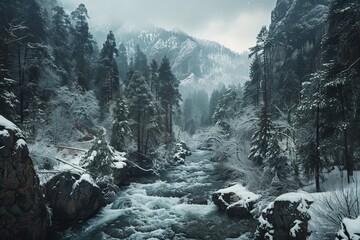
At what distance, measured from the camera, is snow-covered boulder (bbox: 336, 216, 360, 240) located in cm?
770

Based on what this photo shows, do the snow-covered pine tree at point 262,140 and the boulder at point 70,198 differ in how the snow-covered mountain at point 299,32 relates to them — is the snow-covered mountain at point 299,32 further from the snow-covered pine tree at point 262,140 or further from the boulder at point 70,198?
the boulder at point 70,198

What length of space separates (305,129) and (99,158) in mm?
16187

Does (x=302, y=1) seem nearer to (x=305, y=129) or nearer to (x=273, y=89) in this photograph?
(x=273, y=89)

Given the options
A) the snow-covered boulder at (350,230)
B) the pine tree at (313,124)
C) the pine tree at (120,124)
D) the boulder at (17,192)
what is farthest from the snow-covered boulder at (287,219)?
the pine tree at (120,124)

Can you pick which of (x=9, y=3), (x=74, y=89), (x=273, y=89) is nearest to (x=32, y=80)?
(x=74, y=89)

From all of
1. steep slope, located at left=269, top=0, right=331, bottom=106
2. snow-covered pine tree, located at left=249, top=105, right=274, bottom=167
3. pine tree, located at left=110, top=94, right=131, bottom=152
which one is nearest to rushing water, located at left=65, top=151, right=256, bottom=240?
snow-covered pine tree, located at left=249, top=105, right=274, bottom=167

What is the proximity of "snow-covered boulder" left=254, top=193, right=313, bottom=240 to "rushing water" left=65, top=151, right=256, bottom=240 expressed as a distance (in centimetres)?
261

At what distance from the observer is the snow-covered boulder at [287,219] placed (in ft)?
39.2

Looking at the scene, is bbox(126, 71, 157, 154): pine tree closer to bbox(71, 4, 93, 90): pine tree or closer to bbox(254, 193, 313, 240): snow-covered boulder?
bbox(71, 4, 93, 90): pine tree

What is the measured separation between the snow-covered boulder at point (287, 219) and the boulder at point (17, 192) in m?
12.1

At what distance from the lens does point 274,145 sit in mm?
20453

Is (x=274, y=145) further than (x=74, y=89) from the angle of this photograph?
No

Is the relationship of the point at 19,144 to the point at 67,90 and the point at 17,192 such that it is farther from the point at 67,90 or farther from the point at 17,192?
the point at 67,90

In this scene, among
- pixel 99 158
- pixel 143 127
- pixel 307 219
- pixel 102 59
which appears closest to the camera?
pixel 307 219
